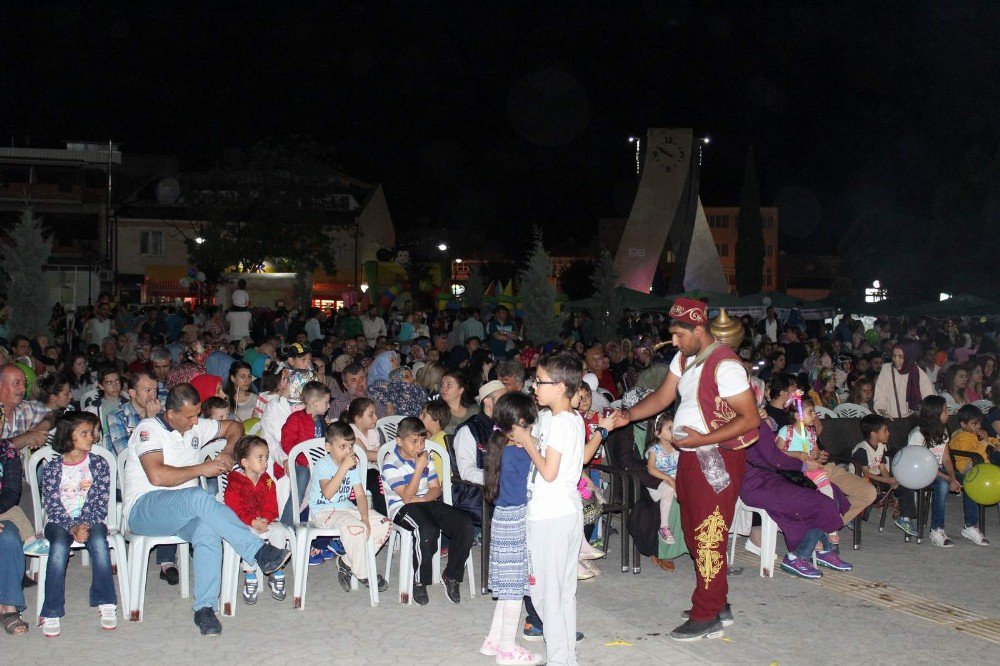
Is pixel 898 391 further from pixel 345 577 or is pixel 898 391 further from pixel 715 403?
pixel 345 577

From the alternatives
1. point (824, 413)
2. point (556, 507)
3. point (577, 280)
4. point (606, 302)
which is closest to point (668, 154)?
point (606, 302)

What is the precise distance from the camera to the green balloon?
7.86 m

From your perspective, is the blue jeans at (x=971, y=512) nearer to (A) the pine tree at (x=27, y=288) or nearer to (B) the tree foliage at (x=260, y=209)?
(A) the pine tree at (x=27, y=288)

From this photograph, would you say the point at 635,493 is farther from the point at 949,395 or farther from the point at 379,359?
the point at 949,395

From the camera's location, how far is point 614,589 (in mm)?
6570

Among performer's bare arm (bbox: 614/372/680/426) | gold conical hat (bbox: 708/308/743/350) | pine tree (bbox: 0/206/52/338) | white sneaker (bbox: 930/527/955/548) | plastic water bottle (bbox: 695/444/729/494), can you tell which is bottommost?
white sneaker (bbox: 930/527/955/548)

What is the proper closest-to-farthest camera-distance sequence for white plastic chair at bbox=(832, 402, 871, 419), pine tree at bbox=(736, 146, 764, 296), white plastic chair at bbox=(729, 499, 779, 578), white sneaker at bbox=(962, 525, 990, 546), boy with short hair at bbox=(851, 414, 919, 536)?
1. white plastic chair at bbox=(729, 499, 779, 578)
2. white sneaker at bbox=(962, 525, 990, 546)
3. boy with short hair at bbox=(851, 414, 919, 536)
4. white plastic chair at bbox=(832, 402, 871, 419)
5. pine tree at bbox=(736, 146, 764, 296)

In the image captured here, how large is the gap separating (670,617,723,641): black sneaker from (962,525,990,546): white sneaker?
3.67 m

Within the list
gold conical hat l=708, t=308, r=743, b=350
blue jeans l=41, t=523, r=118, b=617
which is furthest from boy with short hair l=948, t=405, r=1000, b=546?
blue jeans l=41, t=523, r=118, b=617

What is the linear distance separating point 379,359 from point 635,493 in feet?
14.0

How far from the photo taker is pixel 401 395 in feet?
29.0

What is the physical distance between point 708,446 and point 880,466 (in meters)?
3.45

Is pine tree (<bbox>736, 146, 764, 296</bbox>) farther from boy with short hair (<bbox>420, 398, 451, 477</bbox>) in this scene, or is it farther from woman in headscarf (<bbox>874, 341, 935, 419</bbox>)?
boy with short hair (<bbox>420, 398, 451, 477</bbox>)

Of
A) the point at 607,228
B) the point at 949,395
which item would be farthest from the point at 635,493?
the point at 607,228
